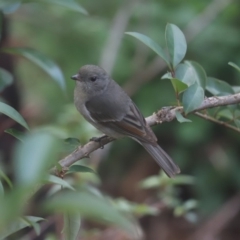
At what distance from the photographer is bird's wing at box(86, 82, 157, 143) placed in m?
2.79

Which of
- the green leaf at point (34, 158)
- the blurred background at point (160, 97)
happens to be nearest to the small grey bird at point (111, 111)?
the blurred background at point (160, 97)

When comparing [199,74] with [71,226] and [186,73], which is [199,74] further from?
[71,226]

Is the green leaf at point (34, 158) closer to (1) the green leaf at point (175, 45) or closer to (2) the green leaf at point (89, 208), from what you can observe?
(2) the green leaf at point (89, 208)

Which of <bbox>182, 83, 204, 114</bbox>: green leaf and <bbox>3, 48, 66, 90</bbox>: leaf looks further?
<bbox>3, 48, 66, 90</bbox>: leaf

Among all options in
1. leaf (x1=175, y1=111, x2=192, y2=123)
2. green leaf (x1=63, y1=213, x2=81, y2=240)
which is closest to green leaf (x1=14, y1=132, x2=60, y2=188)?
green leaf (x1=63, y1=213, x2=81, y2=240)

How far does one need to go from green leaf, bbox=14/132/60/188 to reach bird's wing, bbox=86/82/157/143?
200 centimetres

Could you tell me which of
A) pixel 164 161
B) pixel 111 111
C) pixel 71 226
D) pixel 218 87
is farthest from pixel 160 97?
pixel 71 226

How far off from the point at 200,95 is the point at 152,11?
3.80 metres

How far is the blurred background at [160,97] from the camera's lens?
4.84 m

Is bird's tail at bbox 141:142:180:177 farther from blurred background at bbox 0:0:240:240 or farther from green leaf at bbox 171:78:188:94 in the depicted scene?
blurred background at bbox 0:0:240:240

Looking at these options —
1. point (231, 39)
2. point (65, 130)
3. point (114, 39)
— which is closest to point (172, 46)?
point (65, 130)

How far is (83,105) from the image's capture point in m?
3.07

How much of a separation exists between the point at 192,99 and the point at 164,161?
985 mm

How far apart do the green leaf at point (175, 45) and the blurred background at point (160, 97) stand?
2.54 meters
